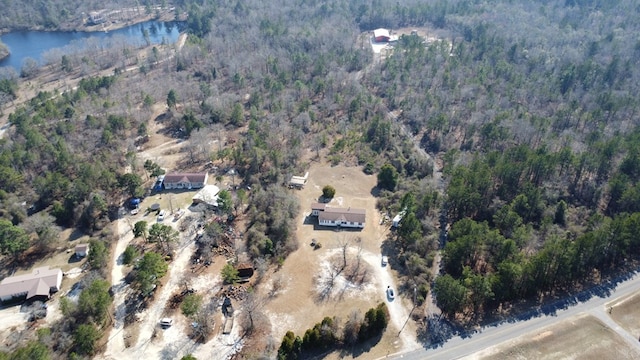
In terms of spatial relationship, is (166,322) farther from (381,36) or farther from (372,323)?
(381,36)

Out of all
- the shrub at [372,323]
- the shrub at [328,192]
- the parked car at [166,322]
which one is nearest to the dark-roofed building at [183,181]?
the shrub at [328,192]

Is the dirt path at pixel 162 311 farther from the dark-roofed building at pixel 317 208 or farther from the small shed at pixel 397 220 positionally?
the small shed at pixel 397 220

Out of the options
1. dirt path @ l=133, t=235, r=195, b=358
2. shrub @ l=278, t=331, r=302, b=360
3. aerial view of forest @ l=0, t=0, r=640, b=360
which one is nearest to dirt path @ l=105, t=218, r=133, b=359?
aerial view of forest @ l=0, t=0, r=640, b=360

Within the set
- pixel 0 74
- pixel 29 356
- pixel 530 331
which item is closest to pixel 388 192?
pixel 530 331

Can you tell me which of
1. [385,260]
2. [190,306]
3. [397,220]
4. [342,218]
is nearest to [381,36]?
[397,220]

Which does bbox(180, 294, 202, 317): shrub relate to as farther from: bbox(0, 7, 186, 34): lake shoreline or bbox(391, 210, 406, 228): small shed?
bbox(0, 7, 186, 34): lake shoreline

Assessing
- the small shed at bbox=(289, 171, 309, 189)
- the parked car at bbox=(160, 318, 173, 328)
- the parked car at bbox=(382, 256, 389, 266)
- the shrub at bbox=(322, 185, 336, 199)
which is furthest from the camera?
the small shed at bbox=(289, 171, 309, 189)

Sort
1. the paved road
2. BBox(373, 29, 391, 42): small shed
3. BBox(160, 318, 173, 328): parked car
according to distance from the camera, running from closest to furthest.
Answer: the paved road
BBox(160, 318, 173, 328): parked car
BBox(373, 29, 391, 42): small shed
